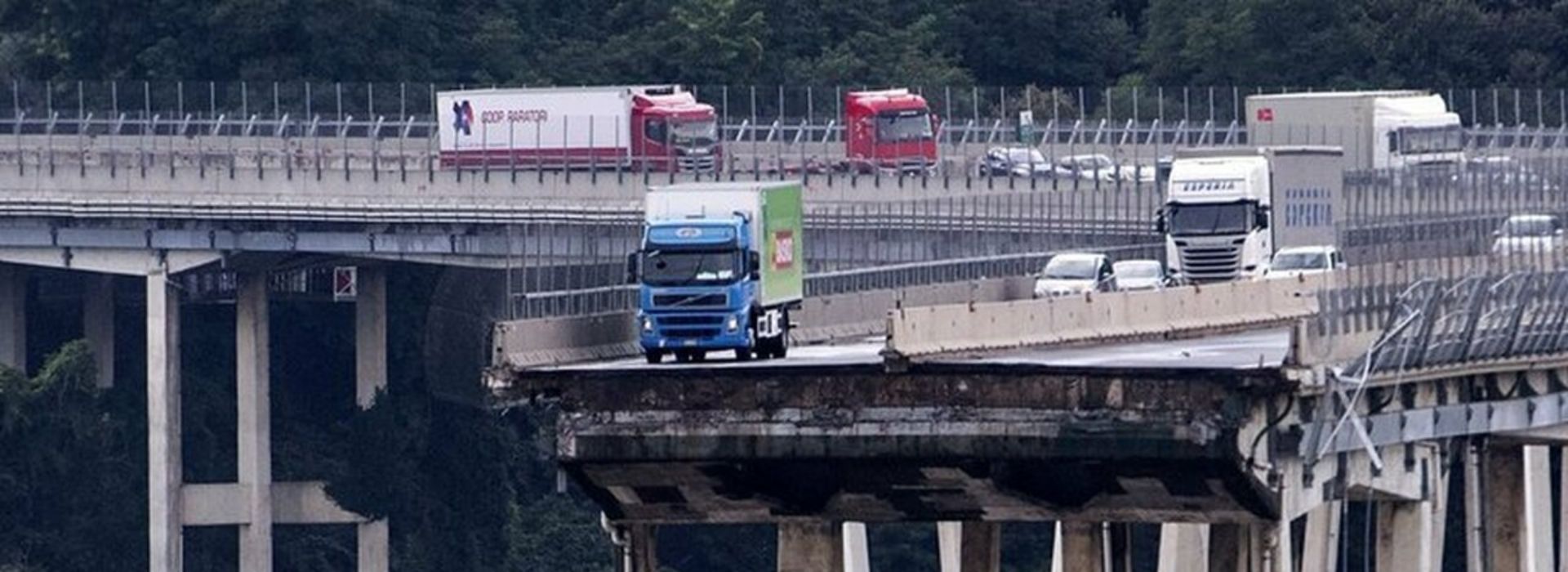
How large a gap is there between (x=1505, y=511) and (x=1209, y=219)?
15531 millimetres

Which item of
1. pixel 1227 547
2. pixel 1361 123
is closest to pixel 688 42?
pixel 1361 123

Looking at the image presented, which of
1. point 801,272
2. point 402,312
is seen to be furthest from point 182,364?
point 801,272

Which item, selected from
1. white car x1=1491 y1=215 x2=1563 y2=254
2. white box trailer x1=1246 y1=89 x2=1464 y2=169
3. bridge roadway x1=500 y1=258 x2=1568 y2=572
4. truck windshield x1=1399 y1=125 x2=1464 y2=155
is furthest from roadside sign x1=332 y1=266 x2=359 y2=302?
bridge roadway x1=500 y1=258 x2=1568 y2=572

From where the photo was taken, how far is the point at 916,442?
75688mm

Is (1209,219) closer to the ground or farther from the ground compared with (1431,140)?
closer to the ground

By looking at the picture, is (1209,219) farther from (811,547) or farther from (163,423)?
(163,423)

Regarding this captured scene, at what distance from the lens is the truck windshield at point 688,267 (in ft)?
273

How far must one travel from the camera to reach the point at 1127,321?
8862 cm

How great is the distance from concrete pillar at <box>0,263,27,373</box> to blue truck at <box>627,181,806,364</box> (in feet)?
187

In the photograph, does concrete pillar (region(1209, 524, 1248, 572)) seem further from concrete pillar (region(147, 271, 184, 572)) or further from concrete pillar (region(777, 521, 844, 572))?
concrete pillar (region(147, 271, 184, 572))

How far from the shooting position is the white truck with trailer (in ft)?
348

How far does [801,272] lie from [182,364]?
185 ft

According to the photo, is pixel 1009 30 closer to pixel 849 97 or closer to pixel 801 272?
pixel 849 97

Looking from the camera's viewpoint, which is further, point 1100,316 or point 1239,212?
point 1239,212
